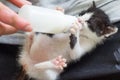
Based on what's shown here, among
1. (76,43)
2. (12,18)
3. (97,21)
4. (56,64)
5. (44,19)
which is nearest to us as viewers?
(12,18)

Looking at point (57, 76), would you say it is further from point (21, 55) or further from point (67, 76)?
point (21, 55)

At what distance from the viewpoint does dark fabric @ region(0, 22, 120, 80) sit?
104 cm

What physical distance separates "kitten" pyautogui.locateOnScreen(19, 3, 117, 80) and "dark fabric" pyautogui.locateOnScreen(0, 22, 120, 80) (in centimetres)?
4

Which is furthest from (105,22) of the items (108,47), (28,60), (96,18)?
(28,60)

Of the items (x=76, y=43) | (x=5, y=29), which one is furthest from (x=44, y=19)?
(x=76, y=43)

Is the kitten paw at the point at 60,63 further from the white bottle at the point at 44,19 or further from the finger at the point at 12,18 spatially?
the finger at the point at 12,18

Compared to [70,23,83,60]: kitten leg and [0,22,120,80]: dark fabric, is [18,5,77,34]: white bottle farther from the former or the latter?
[0,22,120,80]: dark fabric

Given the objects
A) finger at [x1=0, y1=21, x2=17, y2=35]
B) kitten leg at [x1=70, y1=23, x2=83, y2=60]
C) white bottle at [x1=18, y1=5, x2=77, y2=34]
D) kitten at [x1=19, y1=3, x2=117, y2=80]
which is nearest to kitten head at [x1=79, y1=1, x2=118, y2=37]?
kitten at [x1=19, y1=3, x2=117, y2=80]

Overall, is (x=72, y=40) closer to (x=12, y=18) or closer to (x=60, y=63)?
(x=60, y=63)

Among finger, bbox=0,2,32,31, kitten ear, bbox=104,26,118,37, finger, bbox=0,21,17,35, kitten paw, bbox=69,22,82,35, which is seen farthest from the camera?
kitten ear, bbox=104,26,118,37

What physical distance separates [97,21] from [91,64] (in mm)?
236

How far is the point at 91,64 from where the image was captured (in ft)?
3.48

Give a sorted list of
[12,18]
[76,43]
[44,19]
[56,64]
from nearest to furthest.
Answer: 1. [12,18]
2. [44,19]
3. [56,64]
4. [76,43]

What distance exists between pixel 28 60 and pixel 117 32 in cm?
41
